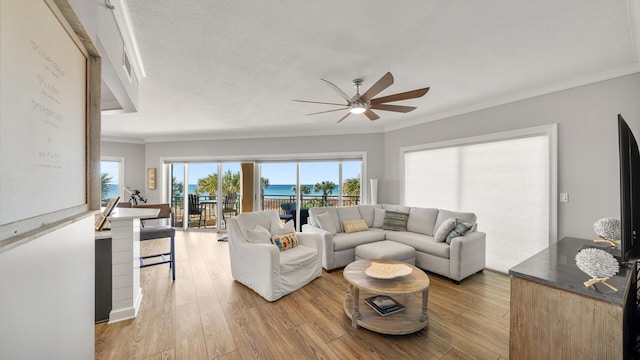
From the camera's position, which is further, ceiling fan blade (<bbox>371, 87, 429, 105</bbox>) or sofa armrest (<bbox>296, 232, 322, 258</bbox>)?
sofa armrest (<bbox>296, 232, 322, 258</bbox>)

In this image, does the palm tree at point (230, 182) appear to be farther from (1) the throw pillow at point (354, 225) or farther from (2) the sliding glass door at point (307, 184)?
(1) the throw pillow at point (354, 225)

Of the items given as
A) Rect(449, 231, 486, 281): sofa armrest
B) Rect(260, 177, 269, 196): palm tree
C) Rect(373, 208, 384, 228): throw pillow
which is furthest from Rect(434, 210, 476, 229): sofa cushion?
Rect(260, 177, 269, 196): palm tree

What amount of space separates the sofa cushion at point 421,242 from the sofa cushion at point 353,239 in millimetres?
247

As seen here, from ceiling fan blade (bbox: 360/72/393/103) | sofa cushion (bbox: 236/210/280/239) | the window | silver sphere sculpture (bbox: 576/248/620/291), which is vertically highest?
ceiling fan blade (bbox: 360/72/393/103)

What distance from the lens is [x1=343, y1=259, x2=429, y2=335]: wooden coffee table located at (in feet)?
6.88

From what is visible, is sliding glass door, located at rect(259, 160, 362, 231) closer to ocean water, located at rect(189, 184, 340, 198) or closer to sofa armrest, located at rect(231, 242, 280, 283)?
ocean water, located at rect(189, 184, 340, 198)

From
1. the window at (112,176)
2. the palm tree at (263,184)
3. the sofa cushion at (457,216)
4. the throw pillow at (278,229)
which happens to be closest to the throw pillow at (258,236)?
the throw pillow at (278,229)

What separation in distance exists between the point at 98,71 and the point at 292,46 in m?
1.47

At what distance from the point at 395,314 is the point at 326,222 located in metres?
1.91

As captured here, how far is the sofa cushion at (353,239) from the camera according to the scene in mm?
3702

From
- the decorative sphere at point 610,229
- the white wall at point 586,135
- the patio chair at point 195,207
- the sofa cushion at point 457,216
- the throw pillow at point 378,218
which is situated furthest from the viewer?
the patio chair at point 195,207

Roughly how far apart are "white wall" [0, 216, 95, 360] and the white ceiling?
162 centimetres

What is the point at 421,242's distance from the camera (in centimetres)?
Answer: 359

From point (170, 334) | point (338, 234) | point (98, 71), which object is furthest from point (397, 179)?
point (98, 71)
